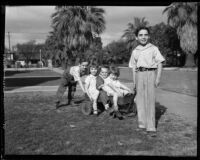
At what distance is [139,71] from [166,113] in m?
2.16

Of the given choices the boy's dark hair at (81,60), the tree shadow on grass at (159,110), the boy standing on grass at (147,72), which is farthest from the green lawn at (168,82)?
the boy standing on grass at (147,72)

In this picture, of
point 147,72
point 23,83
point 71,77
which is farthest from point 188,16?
point 23,83

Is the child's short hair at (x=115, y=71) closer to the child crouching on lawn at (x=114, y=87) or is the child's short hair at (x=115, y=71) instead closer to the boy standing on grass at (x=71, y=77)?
the child crouching on lawn at (x=114, y=87)

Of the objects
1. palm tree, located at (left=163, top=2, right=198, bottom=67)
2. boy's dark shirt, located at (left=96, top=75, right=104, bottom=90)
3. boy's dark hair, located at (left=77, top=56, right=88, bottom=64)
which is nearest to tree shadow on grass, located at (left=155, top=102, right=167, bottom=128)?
boy's dark shirt, located at (left=96, top=75, right=104, bottom=90)

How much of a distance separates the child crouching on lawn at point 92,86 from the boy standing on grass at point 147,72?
1.60m

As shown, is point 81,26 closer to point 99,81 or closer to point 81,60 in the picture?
point 81,60

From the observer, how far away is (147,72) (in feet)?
13.9

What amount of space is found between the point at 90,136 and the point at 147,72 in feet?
4.75

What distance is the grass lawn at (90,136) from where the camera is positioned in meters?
3.45

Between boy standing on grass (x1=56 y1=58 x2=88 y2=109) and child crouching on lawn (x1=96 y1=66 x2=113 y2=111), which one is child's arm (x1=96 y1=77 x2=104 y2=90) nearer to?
child crouching on lawn (x1=96 y1=66 x2=113 y2=111)

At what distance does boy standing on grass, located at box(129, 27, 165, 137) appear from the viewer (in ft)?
13.7

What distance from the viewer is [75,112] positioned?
6254 millimetres
